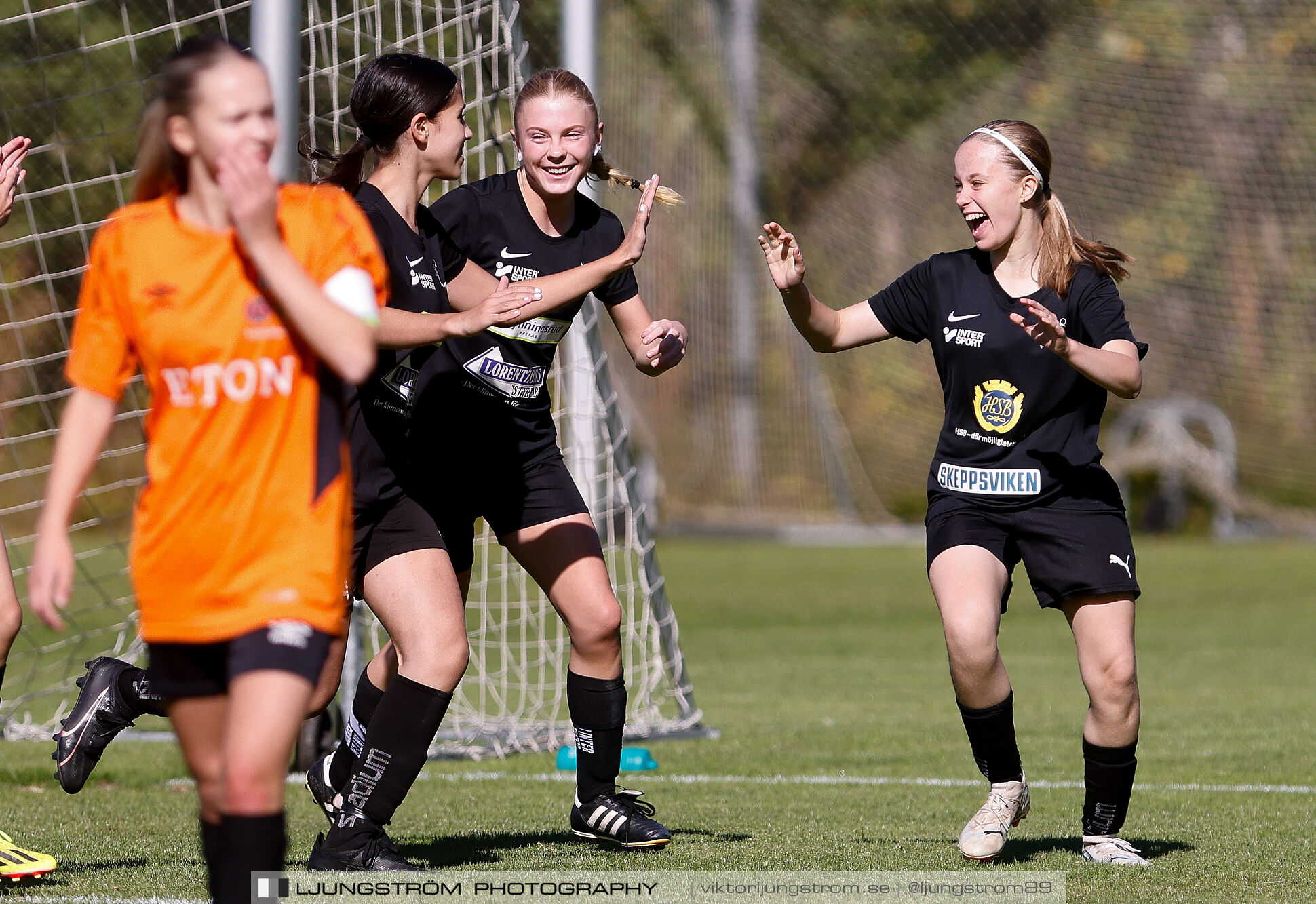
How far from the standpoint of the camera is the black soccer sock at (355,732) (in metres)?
4.58

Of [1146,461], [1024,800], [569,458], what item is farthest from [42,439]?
[1146,461]

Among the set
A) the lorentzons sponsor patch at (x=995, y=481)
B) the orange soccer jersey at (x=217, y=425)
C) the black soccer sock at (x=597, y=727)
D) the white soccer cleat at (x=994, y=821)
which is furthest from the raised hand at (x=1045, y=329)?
the orange soccer jersey at (x=217, y=425)

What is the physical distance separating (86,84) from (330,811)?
6.58 m

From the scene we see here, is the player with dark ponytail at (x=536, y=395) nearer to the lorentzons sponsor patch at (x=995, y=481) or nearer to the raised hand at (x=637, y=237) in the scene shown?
the raised hand at (x=637, y=237)

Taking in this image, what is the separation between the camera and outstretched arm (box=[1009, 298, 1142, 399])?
389 cm

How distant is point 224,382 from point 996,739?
2.61 m

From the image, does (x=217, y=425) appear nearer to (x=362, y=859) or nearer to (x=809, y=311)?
(x=362, y=859)

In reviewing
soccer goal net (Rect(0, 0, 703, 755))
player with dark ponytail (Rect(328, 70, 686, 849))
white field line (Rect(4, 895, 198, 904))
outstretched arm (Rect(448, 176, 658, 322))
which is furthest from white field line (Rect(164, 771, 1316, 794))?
outstretched arm (Rect(448, 176, 658, 322))

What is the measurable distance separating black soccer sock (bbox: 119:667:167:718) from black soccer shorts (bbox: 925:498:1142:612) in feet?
7.39

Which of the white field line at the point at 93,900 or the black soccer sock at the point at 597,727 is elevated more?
the white field line at the point at 93,900

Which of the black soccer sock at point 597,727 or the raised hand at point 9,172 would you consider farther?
the black soccer sock at point 597,727

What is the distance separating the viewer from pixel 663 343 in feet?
14.2

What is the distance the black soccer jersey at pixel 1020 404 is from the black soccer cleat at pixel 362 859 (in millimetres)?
1812

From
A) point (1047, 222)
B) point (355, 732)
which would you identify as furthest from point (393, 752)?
point (1047, 222)
